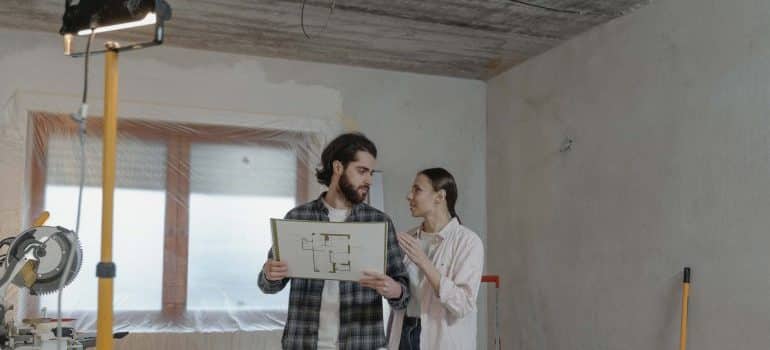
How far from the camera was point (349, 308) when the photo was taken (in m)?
2.36

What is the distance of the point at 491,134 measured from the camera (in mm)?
5102

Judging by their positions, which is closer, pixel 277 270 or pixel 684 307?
pixel 277 270

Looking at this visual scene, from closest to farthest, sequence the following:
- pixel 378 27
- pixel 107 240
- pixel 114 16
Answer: pixel 107 240 → pixel 114 16 → pixel 378 27

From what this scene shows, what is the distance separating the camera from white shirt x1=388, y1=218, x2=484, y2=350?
2.36 metres

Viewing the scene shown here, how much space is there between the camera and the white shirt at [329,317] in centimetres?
234

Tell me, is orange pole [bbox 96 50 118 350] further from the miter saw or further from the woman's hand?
the woman's hand

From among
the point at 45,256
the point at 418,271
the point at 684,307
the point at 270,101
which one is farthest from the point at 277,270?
the point at 270,101

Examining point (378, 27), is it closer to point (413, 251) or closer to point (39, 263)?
point (413, 251)

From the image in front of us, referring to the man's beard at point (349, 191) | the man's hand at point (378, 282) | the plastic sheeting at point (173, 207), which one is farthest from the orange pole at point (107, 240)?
the plastic sheeting at point (173, 207)

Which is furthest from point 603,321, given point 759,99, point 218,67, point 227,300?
point 218,67

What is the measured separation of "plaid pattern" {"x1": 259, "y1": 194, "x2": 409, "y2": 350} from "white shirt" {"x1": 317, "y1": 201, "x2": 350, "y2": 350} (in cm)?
1

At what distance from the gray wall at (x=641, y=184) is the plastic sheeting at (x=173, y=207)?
4.91 ft

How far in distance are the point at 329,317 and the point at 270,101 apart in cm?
254

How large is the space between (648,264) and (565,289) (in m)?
0.75
